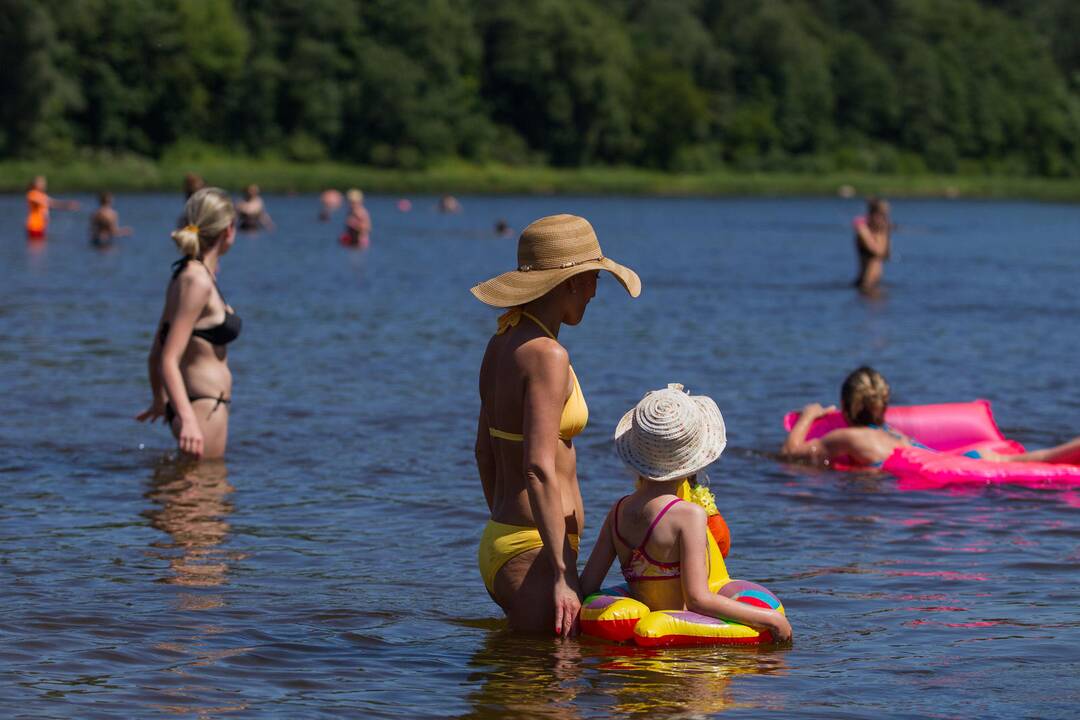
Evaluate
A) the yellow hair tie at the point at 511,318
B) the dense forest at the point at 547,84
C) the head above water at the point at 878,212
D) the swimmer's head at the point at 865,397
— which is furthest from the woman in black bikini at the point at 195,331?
the dense forest at the point at 547,84

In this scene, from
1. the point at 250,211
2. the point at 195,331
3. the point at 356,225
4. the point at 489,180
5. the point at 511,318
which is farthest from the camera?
the point at 489,180

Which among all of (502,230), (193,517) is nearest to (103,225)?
(502,230)

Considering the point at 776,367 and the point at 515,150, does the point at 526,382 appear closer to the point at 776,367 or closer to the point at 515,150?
the point at 776,367

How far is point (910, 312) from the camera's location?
23984 mm

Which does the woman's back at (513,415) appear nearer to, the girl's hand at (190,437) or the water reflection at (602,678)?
the water reflection at (602,678)

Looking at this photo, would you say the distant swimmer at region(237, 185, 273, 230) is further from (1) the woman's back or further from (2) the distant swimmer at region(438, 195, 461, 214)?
(1) the woman's back

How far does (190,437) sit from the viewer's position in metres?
8.42

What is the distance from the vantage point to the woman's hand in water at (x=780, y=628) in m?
6.03

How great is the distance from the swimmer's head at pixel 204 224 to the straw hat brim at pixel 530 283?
347 cm

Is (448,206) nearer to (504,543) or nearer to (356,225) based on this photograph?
(356,225)

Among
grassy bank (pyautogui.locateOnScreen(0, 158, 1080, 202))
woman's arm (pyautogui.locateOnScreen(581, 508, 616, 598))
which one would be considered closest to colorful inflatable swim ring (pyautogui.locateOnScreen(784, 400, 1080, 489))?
woman's arm (pyautogui.locateOnScreen(581, 508, 616, 598))

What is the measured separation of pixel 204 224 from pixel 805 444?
4616 millimetres

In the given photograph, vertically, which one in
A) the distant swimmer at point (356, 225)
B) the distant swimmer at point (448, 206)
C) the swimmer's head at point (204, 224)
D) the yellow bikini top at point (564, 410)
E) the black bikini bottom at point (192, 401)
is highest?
the distant swimmer at point (448, 206)

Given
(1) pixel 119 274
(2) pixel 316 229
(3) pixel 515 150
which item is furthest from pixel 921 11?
(1) pixel 119 274
